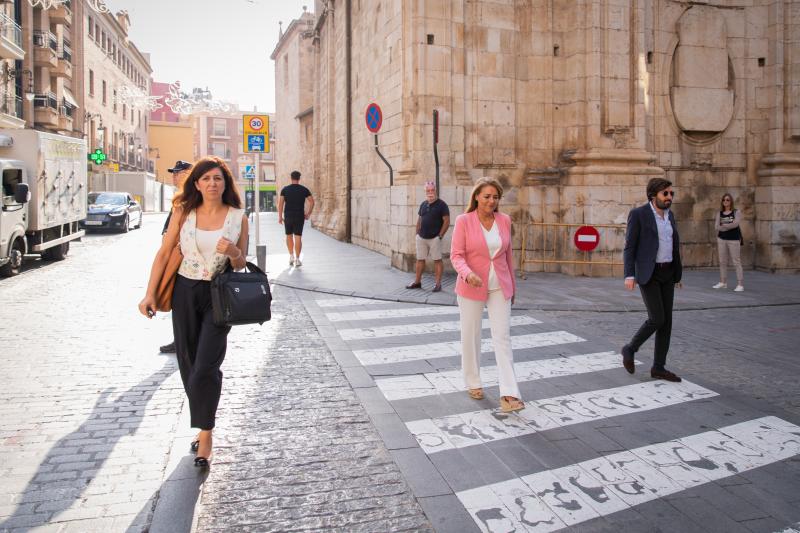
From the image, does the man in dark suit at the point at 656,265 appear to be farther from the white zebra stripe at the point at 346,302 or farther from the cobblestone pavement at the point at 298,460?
the white zebra stripe at the point at 346,302

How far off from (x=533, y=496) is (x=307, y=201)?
11478mm

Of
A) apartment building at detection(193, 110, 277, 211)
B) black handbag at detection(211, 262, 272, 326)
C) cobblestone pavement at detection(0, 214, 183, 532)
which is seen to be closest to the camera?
cobblestone pavement at detection(0, 214, 183, 532)

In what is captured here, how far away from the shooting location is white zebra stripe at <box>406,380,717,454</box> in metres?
4.56

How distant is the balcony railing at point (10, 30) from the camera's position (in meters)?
26.6

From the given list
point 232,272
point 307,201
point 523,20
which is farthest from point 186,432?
point 523,20

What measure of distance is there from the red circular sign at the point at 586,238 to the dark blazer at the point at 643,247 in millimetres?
6564

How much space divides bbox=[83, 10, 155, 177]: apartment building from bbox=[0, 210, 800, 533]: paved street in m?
38.5

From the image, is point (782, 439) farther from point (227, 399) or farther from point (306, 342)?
point (306, 342)

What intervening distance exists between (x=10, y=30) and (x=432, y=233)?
80.2 ft

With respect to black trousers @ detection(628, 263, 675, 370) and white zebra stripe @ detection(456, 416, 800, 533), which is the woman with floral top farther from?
white zebra stripe @ detection(456, 416, 800, 533)

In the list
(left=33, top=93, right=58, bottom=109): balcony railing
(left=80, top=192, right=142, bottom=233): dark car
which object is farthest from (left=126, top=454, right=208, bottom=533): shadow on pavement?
(left=33, top=93, right=58, bottom=109): balcony railing

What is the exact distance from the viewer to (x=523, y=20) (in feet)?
46.4

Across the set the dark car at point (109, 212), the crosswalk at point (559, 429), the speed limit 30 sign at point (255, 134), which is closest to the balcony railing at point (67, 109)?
the dark car at point (109, 212)

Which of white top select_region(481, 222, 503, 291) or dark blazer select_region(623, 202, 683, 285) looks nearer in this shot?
white top select_region(481, 222, 503, 291)
